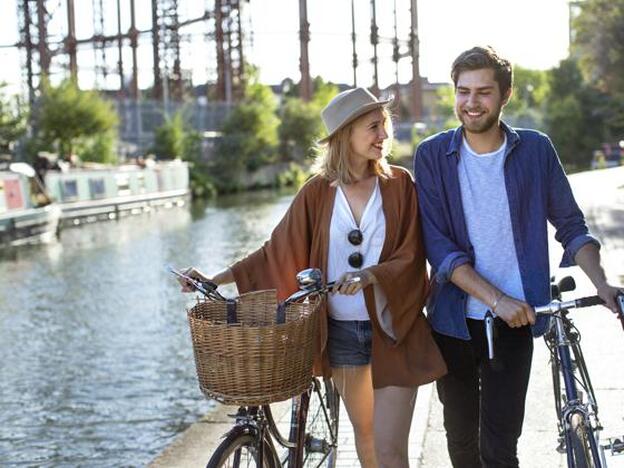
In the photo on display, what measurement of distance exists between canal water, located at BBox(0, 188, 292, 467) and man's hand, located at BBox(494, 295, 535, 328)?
506 centimetres

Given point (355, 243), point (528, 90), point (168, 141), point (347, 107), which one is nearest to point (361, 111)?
point (347, 107)

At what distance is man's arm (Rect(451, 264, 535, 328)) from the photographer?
9.74ft

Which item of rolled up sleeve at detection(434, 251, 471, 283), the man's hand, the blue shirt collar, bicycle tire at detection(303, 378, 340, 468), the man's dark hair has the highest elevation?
the man's dark hair

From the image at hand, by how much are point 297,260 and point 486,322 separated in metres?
0.65

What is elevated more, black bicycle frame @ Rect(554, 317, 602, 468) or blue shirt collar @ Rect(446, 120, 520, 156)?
blue shirt collar @ Rect(446, 120, 520, 156)

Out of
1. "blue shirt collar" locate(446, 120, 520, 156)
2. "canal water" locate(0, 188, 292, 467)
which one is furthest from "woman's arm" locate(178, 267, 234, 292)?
"canal water" locate(0, 188, 292, 467)

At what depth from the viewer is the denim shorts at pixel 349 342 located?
3320 millimetres

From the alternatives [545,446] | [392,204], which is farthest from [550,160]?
[545,446]

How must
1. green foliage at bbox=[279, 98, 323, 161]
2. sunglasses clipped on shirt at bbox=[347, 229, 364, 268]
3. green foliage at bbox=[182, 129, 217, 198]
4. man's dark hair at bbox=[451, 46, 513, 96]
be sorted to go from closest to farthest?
1. man's dark hair at bbox=[451, 46, 513, 96]
2. sunglasses clipped on shirt at bbox=[347, 229, 364, 268]
3. green foliage at bbox=[182, 129, 217, 198]
4. green foliage at bbox=[279, 98, 323, 161]

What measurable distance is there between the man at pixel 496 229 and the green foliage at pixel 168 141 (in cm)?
4541

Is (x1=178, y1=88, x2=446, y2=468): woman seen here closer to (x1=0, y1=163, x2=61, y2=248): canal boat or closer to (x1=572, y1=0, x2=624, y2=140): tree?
(x1=0, y1=163, x2=61, y2=248): canal boat

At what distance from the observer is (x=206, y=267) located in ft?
60.3

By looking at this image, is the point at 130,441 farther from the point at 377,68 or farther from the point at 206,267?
the point at 377,68

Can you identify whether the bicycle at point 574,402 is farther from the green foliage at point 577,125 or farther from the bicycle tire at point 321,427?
the green foliage at point 577,125
